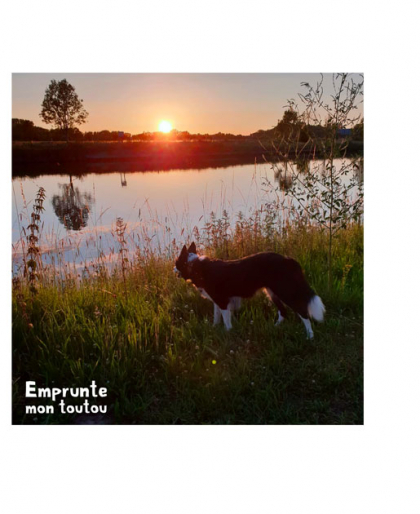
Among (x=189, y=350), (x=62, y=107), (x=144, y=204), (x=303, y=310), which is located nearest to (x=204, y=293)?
(x=189, y=350)

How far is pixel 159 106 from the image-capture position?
432cm

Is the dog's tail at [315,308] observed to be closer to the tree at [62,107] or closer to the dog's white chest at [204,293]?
the dog's white chest at [204,293]

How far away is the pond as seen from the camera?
17.4ft

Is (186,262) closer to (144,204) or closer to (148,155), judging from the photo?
(144,204)

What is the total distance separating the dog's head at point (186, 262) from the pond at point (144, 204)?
1208 mm

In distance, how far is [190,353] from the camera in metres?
4.11

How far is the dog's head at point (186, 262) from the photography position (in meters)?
4.53

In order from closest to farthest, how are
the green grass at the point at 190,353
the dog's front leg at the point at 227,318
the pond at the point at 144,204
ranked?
the green grass at the point at 190,353 < the dog's front leg at the point at 227,318 < the pond at the point at 144,204

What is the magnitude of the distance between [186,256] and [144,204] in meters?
1.28

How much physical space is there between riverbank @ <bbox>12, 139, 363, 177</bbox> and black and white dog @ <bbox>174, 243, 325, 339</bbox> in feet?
4.21

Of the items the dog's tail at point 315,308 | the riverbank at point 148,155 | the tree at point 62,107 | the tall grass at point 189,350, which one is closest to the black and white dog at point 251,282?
the dog's tail at point 315,308

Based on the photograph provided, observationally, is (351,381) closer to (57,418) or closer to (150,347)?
(150,347)

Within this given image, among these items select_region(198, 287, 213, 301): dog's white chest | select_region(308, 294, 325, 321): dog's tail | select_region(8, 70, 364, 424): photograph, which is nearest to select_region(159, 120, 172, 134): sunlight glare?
select_region(8, 70, 364, 424): photograph
